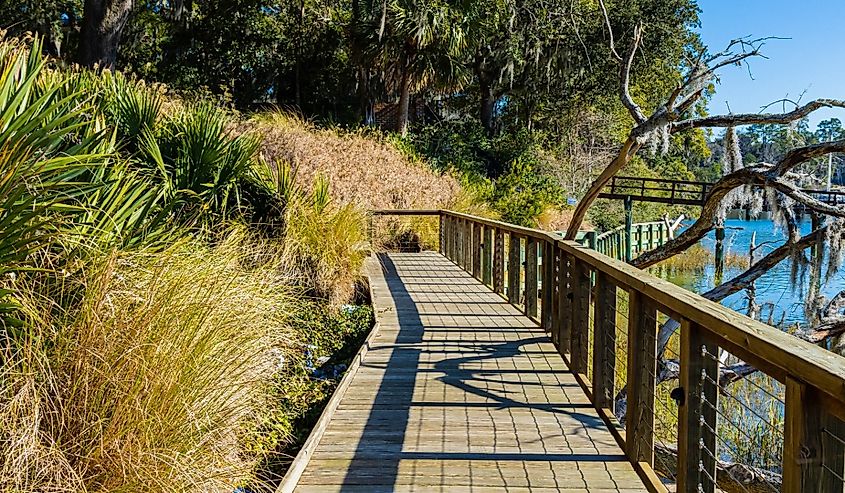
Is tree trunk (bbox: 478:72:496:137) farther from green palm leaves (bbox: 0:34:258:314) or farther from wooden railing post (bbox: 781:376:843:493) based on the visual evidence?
wooden railing post (bbox: 781:376:843:493)

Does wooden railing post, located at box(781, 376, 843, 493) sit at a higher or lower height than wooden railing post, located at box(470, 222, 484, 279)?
higher

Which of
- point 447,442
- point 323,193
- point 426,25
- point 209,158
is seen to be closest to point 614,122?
point 426,25

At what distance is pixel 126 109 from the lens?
20.8 feet

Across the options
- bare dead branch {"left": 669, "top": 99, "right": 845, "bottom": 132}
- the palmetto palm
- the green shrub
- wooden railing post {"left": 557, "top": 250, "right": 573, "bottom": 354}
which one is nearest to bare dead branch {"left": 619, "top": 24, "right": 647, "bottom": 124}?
bare dead branch {"left": 669, "top": 99, "right": 845, "bottom": 132}

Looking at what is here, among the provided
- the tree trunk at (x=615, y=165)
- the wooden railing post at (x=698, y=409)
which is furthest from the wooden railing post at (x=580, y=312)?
the tree trunk at (x=615, y=165)

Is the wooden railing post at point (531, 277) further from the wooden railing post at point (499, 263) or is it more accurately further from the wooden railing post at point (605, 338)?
the wooden railing post at point (605, 338)

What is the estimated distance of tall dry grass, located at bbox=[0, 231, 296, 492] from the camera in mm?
2365

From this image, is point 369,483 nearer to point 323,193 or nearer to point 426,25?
point 323,193

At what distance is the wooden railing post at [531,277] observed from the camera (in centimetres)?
695

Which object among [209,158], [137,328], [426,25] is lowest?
[137,328]

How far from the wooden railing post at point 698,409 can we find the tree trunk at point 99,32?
38.7 ft

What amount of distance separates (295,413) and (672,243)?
422cm

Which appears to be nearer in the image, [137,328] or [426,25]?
[137,328]

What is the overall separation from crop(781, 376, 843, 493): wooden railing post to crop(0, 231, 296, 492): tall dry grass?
1841 millimetres
